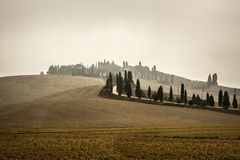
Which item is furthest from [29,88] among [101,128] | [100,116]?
[101,128]

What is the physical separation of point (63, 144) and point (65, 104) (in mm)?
62386

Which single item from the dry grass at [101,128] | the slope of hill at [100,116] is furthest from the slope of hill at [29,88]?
the slope of hill at [100,116]

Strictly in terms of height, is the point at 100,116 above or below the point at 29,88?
below

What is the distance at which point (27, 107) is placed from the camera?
274ft

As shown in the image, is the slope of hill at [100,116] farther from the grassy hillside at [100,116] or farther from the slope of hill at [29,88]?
the slope of hill at [29,88]

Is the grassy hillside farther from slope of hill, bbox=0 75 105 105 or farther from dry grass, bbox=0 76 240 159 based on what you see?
slope of hill, bbox=0 75 105 105

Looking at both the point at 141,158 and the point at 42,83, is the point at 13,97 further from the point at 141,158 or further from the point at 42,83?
the point at 141,158

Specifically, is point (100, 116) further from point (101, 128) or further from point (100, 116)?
point (101, 128)

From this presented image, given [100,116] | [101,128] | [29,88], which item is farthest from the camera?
[29,88]

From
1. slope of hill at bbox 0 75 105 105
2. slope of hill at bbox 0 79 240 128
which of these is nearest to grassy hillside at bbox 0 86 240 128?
slope of hill at bbox 0 79 240 128

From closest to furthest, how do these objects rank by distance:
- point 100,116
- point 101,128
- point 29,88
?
point 101,128, point 100,116, point 29,88

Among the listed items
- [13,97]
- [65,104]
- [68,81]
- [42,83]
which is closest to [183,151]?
[65,104]

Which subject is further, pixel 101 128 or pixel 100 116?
pixel 100 116

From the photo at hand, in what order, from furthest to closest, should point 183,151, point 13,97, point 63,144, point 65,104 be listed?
1. point 13,97
2. point 65,104
3. point 63,144
4. point 183,151
